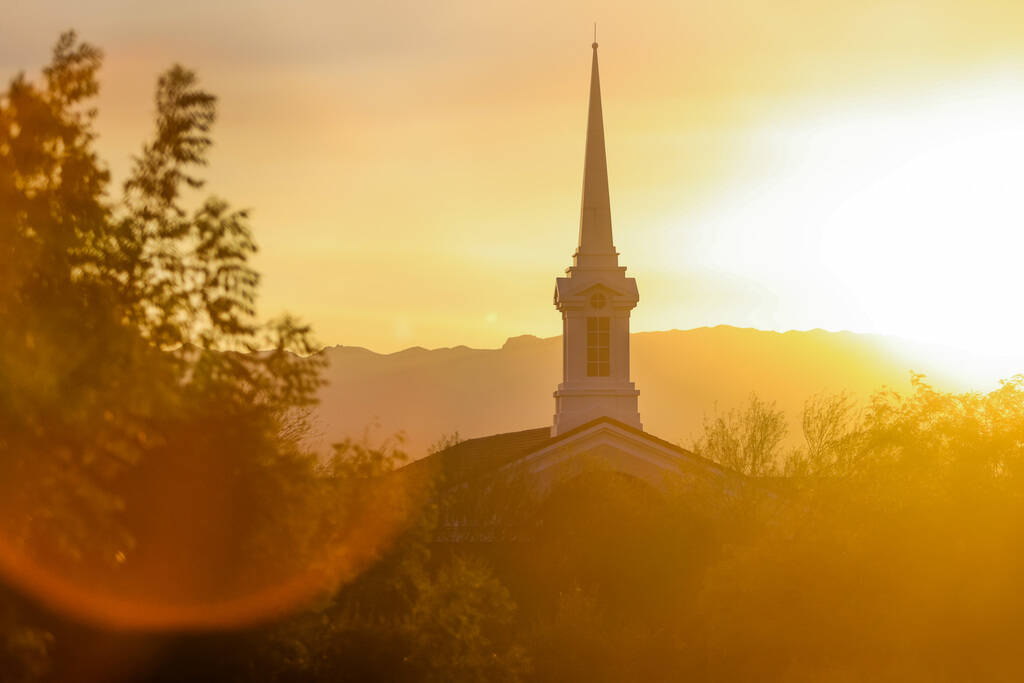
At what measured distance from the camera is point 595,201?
1826 inches

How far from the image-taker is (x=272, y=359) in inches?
511

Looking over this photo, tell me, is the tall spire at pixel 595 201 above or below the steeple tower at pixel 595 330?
above

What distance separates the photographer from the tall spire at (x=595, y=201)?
4562 centimetres

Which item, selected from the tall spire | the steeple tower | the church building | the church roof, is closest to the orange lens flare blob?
the church roof

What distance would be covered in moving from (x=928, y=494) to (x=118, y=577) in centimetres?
2393

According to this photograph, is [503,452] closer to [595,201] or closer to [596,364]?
[596,364]

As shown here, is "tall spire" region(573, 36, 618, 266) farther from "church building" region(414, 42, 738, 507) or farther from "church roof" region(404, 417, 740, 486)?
"church roof" region(404, 417, 740, 486)

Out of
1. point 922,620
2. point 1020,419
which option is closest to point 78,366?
point 922,620

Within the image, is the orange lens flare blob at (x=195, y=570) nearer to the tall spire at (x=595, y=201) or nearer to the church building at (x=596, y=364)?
the church building at (x=596, y=364)

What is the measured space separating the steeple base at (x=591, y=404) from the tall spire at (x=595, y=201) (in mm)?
3973

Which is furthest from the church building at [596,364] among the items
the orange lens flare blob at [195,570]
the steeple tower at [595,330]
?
the orange lens flare blob at [195,570]

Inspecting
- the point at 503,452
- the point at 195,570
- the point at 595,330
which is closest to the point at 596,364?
the point at 595,330

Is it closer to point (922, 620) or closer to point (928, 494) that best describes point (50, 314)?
point (922, 620)

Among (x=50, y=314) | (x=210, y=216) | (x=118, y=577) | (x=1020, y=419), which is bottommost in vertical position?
(x=118, y=577)
